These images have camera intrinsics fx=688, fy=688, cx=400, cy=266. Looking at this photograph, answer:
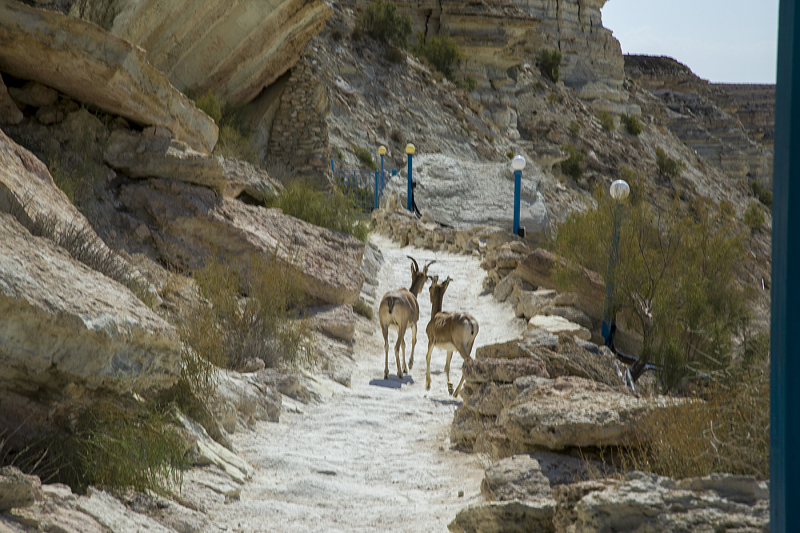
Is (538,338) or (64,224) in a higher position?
(64,224)

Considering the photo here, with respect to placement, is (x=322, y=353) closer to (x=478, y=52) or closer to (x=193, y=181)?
(x=193, y=181)

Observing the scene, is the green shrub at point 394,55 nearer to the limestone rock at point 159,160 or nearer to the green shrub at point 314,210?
the green shrub at point 314,210

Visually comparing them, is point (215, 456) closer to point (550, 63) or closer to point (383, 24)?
point (383, 24)

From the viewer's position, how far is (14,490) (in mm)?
2459

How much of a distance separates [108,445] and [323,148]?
53.6 ft

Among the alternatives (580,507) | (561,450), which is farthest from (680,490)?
(561,450)

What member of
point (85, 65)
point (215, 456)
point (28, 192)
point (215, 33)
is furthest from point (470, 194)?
point (215, 456)

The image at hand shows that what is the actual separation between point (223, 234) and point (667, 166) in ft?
115

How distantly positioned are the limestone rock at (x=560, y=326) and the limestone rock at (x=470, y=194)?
949cm

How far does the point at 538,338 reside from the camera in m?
6.41

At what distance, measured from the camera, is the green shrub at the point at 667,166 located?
38594 millimetres

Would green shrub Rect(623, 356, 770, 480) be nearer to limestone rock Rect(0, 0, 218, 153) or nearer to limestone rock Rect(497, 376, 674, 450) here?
limestone rock Rect(497, 376, 674, 450)

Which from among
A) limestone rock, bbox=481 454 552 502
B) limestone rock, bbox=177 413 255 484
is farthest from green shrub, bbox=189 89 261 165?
limestone rock, bbox=481 454 552 502

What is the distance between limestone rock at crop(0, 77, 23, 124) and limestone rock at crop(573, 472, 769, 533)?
7.76 m
